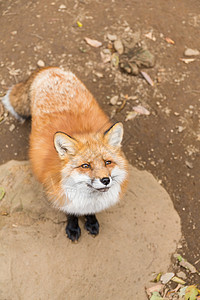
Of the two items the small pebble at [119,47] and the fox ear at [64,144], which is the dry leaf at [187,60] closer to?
the small pebble at [119,47]

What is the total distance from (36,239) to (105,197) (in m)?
1.14

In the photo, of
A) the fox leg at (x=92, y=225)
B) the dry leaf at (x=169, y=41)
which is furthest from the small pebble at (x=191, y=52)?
the fox leg at (x=92, y=225)

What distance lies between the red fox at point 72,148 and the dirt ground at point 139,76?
0.93 metres

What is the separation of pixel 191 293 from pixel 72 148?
7.14 feet

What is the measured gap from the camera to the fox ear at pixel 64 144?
2.04 m

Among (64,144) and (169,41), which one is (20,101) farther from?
(169,41)

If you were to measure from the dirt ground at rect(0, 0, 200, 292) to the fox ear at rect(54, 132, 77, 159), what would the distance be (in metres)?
1.66

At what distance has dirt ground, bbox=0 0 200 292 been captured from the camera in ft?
12.0

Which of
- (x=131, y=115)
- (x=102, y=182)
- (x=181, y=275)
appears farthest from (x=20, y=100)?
(x=181, y=275)

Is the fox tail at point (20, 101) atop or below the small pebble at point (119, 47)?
below

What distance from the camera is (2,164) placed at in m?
3.55

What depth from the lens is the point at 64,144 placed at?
211 cm

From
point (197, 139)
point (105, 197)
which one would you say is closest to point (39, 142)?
point (105, 197)

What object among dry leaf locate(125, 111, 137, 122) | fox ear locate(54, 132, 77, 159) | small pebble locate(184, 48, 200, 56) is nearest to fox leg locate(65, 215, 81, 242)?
fox ear locate(54, 132, 77, 159)
